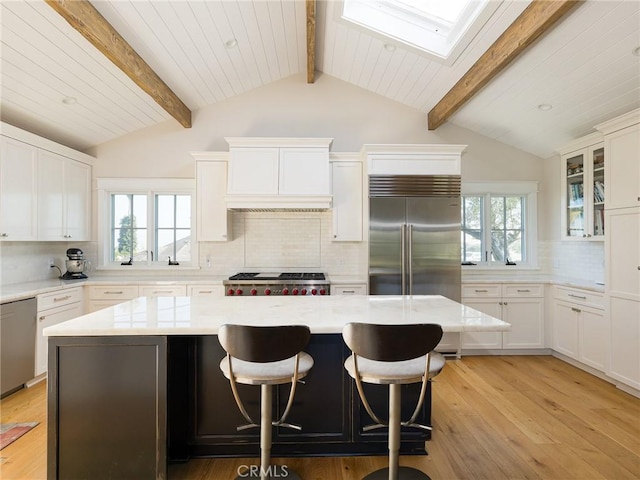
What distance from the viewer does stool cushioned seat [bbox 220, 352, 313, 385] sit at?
5.03 ft

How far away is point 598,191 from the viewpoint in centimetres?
339

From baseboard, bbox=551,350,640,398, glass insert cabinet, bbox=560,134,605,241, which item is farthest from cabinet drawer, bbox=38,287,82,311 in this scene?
glass insert cabinet, bbox=560,134,605,241

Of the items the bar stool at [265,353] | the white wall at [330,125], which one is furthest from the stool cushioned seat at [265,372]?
the white wall at [330,125]

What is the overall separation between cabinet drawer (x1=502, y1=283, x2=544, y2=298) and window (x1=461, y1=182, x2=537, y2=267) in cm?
57

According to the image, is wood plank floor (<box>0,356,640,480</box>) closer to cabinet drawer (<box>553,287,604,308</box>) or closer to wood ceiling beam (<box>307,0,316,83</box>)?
cabinet drawer (<box>553,287,604,308</box>)

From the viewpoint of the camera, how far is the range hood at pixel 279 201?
372 centimetres

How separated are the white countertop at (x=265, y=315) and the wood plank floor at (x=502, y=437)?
927 millimetres

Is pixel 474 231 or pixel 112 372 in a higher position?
pixel 474 231

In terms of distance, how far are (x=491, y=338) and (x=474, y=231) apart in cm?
138

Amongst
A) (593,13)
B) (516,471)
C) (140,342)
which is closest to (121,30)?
(140,342)

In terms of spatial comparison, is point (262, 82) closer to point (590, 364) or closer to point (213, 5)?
point (213, 5)

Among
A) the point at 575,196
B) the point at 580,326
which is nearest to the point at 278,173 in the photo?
the point at 575,196

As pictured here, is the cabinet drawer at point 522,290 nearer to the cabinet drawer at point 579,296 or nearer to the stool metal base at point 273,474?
the cabinet drawer at point 579,296

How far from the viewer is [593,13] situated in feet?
7.18
